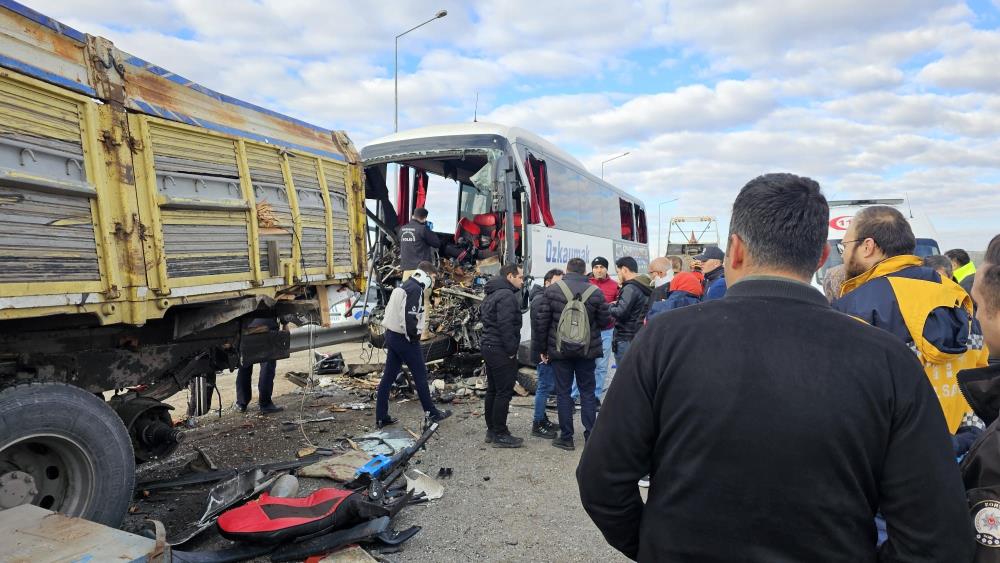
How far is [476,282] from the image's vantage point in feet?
28.8

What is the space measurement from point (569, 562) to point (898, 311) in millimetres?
2299

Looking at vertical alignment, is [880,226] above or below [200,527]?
above

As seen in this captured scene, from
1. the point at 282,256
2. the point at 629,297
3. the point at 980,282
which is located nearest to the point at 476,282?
the point at 629,297

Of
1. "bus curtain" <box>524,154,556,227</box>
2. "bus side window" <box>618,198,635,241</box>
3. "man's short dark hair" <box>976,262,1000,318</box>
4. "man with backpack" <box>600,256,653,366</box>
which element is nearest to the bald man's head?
"man with backpack" <box>600,256,653,366</box>

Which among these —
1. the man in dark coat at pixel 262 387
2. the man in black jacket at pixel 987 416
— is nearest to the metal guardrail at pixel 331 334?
the man in dark coat at pixel 262 387

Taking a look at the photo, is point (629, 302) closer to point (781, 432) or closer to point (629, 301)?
point (629, 301)

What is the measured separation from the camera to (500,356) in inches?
232

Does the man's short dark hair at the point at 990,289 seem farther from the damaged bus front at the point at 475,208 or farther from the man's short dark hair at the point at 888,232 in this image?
the damaged bus front at the point at 475,208

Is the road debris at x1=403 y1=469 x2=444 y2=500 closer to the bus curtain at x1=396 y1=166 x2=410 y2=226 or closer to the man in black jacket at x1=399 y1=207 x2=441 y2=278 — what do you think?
the man in black jacket at x1=399 y1=207 x2=441 y2=278

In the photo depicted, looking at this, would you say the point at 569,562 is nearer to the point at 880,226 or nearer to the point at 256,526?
the point at 256,526

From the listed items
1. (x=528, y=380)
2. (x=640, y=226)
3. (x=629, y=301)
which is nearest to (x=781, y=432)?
(x=629, y=301)

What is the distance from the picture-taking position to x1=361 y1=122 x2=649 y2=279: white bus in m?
8.16

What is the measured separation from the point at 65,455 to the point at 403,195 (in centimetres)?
693

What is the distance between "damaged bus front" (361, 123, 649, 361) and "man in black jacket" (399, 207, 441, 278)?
0.54 metres
